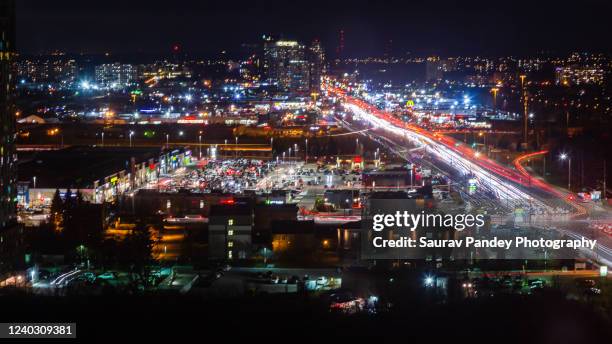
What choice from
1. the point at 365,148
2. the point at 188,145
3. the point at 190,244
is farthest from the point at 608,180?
the point at 188,145

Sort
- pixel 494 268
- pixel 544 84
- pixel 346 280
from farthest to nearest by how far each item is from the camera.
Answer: pixel 544 84 < pixel 494 268 < pixel 346 280

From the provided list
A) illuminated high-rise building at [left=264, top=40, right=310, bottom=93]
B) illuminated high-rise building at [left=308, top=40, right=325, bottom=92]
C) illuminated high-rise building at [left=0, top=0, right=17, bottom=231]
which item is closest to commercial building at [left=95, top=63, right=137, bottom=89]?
illuminated high-rise building at [left=264, top=40, right=310, bottom=93]

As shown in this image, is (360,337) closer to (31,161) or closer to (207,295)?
(207,295)

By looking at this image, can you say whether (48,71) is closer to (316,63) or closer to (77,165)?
(316,63)

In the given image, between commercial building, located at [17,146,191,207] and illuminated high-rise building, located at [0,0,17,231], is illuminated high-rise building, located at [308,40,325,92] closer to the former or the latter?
commercial building, located at [17,146,191,207]

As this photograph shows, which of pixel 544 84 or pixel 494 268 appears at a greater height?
pixel 544 84

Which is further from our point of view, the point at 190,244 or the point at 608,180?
the point at 608,180
